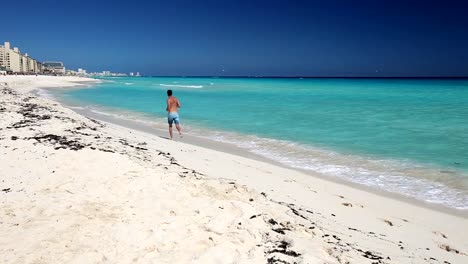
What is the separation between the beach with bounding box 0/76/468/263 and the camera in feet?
11.4

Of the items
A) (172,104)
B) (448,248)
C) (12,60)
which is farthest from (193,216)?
(12,60)

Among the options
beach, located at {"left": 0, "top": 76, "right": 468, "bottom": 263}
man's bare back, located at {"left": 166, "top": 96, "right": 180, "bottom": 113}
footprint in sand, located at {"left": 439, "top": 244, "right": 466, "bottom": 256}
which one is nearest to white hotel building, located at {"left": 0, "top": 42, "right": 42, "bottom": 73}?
man's bare back, located at {"left": 166, "top": 96, "right": 180, "bottom": 113}

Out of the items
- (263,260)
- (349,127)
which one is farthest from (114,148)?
(349,127)

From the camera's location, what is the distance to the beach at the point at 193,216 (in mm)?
3471

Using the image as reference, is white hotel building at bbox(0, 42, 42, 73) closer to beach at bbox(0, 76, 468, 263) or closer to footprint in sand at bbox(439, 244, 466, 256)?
beach at bbox(0, 76, 468, 263)

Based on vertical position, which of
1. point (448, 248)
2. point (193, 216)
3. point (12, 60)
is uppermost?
point (12, 60)

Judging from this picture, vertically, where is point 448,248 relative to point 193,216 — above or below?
below

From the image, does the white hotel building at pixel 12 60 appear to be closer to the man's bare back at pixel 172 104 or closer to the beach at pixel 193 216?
the man's bare back at pixel 172 104

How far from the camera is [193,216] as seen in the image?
13.9 ft

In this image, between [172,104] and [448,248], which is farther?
[172,104]

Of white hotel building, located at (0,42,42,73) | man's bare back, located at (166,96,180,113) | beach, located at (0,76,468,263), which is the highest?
white hotel building, located at (0,42,42,73)

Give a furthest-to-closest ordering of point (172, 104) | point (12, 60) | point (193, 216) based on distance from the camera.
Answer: point (12, 60)
point (172, 104)
point (193, 216)

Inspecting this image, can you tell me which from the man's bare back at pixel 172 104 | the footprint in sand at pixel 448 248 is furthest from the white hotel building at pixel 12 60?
the footprint in sand at pixel 448 248

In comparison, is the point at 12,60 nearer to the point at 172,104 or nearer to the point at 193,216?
the point at 172,104
